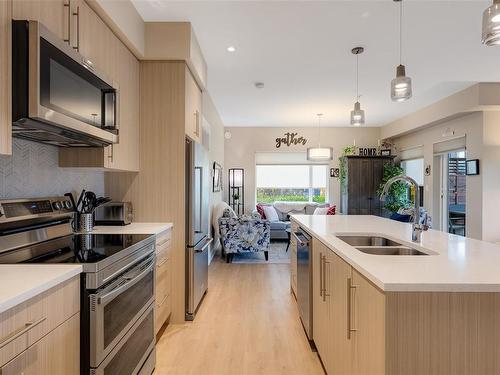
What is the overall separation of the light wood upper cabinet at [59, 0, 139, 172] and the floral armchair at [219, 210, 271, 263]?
2.54 meters

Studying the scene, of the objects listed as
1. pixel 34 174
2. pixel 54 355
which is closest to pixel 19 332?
pixel 54 355

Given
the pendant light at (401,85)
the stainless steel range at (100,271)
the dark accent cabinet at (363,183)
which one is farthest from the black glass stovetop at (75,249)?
the dark accent cabinet at (363,183)

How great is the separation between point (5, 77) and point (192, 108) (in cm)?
193

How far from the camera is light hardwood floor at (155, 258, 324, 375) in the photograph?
2121mm

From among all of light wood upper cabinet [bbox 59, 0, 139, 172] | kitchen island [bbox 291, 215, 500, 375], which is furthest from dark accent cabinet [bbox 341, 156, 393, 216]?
kitchen island [bbox 291, 215, 500, 375]

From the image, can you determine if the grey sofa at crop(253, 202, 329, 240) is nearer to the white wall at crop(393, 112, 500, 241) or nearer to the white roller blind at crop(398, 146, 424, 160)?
the white roller blind at crop(398, 146, 424, 160)

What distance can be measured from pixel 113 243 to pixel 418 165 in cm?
663

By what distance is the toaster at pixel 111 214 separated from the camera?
2518mm

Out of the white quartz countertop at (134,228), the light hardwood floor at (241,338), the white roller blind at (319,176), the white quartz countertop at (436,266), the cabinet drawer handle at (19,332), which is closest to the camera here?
the cabinet drawer handle at (19,332)

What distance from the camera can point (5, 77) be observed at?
1230 millimetres

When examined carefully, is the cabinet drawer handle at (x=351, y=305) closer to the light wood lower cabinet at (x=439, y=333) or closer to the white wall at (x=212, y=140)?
the light wood lower cabinet at (x=439, y=333)

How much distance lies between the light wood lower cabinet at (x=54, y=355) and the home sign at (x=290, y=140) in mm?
6660

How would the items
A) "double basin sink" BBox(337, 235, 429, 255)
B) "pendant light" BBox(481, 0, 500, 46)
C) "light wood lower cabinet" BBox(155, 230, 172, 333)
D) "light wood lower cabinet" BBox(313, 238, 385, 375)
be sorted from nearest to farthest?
"light wood lower cabinet" BBox(313, 238, 385, 375)
"pendant light" BBox(481, 0, 500, 46)
"double basin sink" BBox(337, 235, 429, 255)
"light wood lower cabinet" BBox(155, 230, 172, 333)

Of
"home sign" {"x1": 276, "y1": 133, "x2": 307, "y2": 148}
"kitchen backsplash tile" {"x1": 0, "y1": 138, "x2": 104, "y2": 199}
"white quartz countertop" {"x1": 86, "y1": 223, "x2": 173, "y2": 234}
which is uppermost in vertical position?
"home sign" {"x1": 276, "y1": 133, "x2": 307, "y2": 148}
